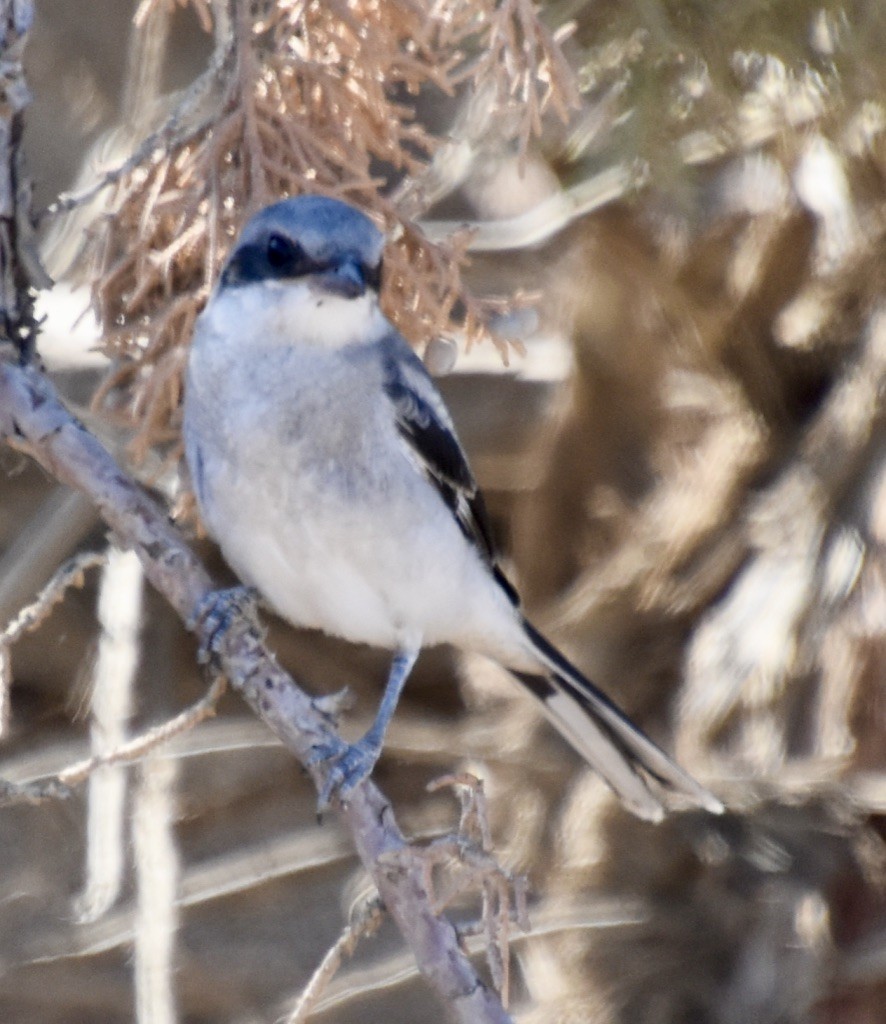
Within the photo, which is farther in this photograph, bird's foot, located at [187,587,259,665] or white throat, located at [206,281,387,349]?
white throat, located at [206,281,387,349]

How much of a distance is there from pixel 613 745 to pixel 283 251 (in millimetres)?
1212

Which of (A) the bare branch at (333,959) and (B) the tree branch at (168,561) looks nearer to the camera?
(A) the bare branch at (333,959)

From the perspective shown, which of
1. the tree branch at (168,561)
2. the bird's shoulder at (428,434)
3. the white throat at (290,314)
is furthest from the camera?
the bird's shoulder at (428,434)

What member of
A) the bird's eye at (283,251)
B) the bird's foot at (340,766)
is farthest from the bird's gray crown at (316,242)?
the bird's foot at (340,766)

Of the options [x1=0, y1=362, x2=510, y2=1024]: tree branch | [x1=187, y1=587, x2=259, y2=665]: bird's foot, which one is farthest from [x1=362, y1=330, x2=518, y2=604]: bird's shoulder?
[x1=0, y1=362, x2=510, y2=1024]: tree branch

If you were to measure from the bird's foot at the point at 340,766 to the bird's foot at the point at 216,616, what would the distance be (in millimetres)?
260

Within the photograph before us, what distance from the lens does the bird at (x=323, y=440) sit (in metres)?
2.36

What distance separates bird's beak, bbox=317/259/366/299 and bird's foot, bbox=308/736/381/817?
2.38 ft

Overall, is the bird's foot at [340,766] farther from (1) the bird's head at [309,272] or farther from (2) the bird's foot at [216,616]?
(1) the bird's head at [309,272]

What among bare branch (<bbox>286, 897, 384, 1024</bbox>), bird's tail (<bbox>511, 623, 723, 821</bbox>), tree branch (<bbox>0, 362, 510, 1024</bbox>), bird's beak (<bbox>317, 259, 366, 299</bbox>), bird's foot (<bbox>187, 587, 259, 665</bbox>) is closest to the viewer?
bare branch (<bbox>286, 897, 384, 1024</bbox>)

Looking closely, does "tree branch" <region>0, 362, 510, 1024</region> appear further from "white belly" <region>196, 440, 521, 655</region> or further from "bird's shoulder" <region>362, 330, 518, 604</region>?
"bird's shoulder" <region>362, 330, 518, 604</region>

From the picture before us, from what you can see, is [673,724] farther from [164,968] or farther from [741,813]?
[164,968]

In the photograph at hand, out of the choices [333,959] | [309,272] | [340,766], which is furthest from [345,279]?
[333,959]

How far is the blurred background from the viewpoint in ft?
12.6
